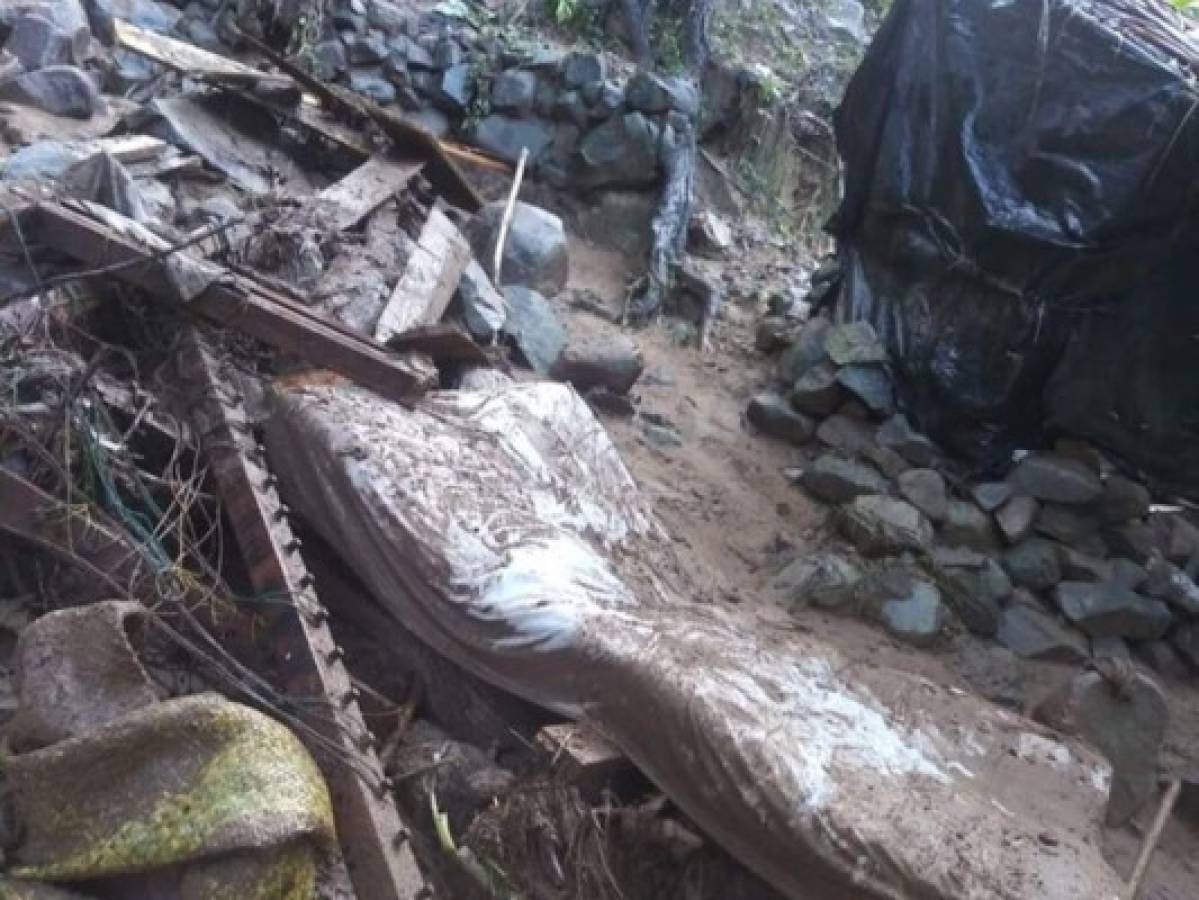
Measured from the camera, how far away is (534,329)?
5520 mm

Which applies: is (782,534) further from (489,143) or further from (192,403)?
(489,143)

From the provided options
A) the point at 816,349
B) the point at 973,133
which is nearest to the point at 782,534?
the point at 816,349

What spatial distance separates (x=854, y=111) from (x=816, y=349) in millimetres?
1353

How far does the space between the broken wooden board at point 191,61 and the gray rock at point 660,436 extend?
98.8 inches

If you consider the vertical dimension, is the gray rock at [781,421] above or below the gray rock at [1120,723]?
below

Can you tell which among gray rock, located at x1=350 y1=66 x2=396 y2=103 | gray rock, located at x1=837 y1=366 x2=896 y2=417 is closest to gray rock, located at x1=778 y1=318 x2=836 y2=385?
gray rock, located at x1=837 y1=366 x2=896 y2=417

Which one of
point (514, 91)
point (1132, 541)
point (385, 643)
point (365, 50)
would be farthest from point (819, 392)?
point (365, 50)

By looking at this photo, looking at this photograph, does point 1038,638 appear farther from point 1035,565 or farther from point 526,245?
point 526,245

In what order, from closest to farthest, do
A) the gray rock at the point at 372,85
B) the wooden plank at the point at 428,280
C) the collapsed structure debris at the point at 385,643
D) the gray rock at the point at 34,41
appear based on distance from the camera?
the collapsed structure debris at the point at 385,643 → the wooden plank at the point at 428,280 → the gray rock at the point at 34,41 → the gray rock at the point at 372,85

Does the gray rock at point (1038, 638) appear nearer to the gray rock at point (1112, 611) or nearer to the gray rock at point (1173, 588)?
the gray rock at point (1112, 611)

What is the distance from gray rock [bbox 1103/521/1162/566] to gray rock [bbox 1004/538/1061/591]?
0.33 metres

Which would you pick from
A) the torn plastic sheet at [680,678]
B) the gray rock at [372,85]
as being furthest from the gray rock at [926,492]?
the gray rock at [372,85]

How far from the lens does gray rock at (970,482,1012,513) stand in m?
5.20

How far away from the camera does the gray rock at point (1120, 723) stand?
151 inches
